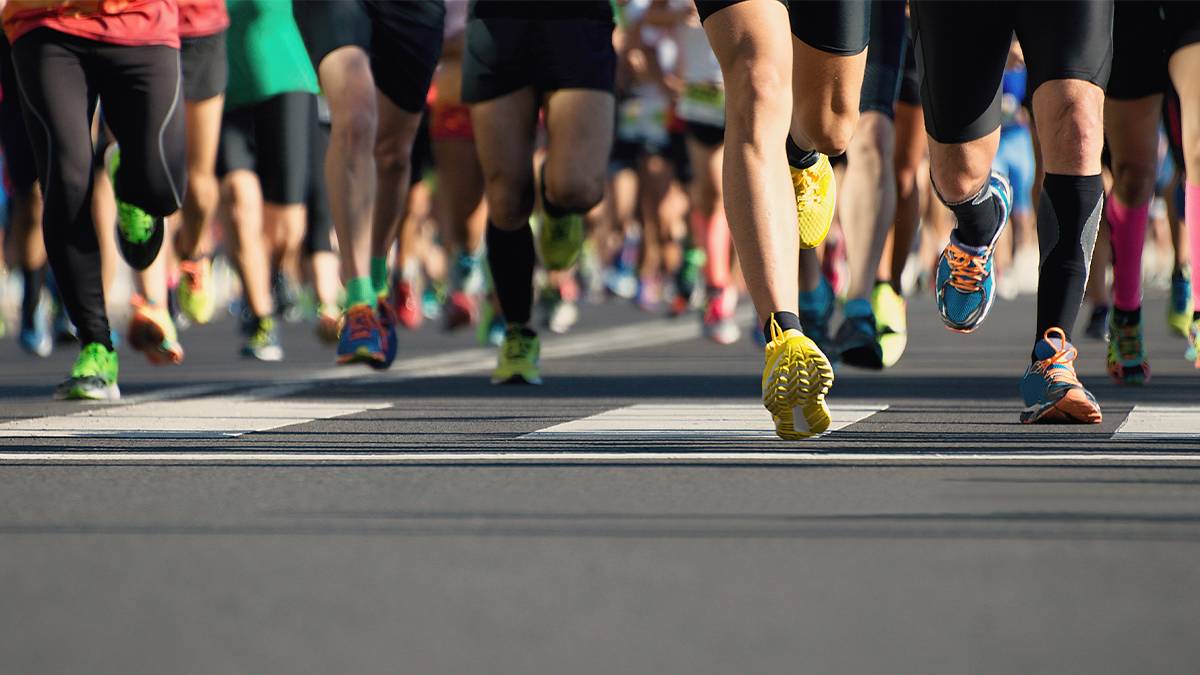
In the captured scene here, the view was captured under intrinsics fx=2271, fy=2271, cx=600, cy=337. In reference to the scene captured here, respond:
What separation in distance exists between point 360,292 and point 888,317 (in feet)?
6.28

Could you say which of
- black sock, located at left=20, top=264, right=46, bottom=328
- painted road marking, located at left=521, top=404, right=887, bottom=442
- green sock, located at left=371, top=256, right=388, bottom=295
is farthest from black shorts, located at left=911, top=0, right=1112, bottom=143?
black sock, located at left=20, top=264, right=46, bottom=328

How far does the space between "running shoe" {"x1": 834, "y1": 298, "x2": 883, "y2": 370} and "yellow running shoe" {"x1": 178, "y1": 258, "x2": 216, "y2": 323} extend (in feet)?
12.2

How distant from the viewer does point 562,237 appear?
830cm

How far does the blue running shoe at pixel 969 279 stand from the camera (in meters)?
6.18

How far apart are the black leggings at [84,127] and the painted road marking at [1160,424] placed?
10.5 ft

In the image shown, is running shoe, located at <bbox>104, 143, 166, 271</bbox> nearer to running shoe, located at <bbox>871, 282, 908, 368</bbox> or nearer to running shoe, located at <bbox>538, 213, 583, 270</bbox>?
running shoe, located at <bbox>538, 213, 583, 270</bbox>

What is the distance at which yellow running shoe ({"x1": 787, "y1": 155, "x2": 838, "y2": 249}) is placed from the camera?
242 inches

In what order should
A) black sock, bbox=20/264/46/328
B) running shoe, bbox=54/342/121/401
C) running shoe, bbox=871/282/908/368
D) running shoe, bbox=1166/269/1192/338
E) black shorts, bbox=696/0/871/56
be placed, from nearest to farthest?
black shorts, bbox=696/0/871/56, running shoe, bbox=54/342/121/401, running shoe, bbox=871/282/908/368, running shoe, bbox=1166/269/1192/338, black sock, bbox=20/264/46/328

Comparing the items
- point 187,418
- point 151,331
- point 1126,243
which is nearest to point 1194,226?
point 1126,243

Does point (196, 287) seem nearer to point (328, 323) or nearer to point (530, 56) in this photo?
point (328, 323)

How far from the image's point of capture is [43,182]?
716 cm

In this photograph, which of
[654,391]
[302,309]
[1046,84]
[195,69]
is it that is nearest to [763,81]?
[1046,84]

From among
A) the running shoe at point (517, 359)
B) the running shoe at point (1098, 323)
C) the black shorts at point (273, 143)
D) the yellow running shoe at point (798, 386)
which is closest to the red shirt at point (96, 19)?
the running shoe at point (517, 359)

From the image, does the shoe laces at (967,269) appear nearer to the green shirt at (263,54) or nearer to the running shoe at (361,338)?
the running shoe at (361,338)
